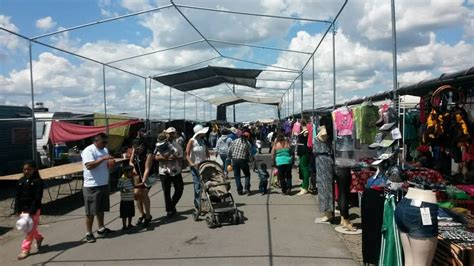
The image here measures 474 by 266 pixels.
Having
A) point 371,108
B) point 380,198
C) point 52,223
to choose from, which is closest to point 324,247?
point 380,198

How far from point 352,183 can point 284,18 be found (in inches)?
173

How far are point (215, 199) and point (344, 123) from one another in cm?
280

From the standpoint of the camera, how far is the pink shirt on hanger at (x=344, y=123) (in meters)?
8.61

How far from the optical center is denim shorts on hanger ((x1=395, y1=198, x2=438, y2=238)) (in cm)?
414

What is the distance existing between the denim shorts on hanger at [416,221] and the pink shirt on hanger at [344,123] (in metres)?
4.36

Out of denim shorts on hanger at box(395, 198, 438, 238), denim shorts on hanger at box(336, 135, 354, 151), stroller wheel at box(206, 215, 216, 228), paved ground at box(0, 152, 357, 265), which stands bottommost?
paved ground at box(0, 152, 357, 265)

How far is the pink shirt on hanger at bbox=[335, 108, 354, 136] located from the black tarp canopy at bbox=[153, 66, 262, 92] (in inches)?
378

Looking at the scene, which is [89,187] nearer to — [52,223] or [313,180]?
[52,223]

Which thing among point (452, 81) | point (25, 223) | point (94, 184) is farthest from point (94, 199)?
point (452, 81)

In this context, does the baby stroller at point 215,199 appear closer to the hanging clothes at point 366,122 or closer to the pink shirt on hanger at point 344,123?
the pink shirt on hanger at point 344,123

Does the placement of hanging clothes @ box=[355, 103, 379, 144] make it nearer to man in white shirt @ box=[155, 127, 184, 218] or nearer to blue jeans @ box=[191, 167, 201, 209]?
blue jeans @ box=[191, 167, 201, 209]

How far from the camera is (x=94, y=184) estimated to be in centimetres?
761

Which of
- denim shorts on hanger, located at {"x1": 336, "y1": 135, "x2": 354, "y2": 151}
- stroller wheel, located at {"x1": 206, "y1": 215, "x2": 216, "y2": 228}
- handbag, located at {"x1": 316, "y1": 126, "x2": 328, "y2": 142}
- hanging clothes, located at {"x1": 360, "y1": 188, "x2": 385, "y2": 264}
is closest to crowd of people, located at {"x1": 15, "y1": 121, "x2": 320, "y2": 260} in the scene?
stroller wheel, located at {"x1": 206, "y1": 215, "x2": 216, "y2": 228}

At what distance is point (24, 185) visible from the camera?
7.14 meters
